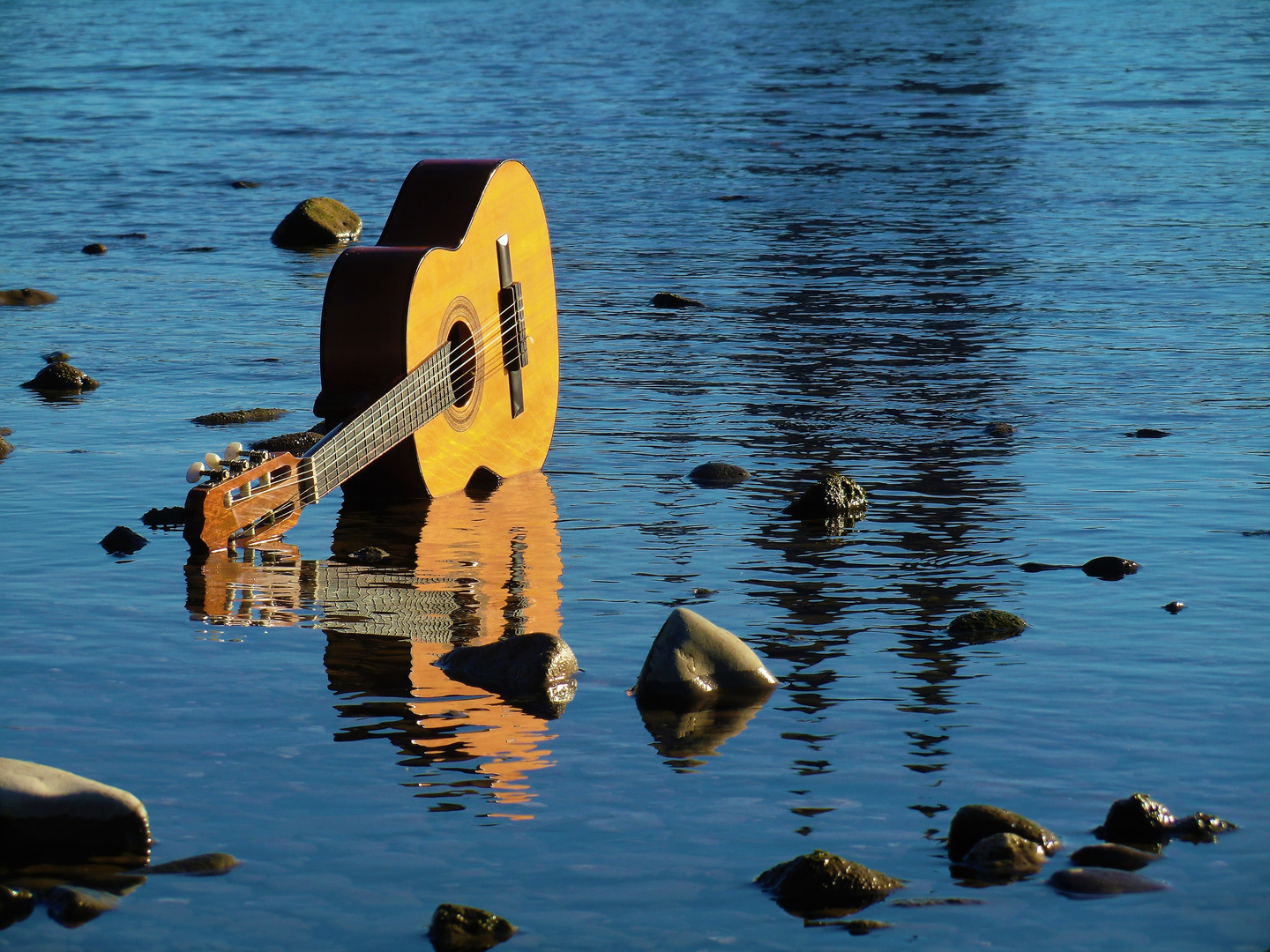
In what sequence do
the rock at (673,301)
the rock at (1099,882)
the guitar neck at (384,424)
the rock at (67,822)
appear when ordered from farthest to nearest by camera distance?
the rock at (673,301) < the guitar neck at (384,424) < the rock at (67,822) < the rock at (1099,882)

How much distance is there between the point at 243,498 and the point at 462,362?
1.64m

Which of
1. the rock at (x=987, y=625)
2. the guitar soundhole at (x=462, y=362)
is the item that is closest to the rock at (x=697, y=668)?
the rock at (x=987, y=625)

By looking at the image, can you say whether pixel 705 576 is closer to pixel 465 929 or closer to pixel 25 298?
pixel 465 929

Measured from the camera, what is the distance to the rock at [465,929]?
4.00m

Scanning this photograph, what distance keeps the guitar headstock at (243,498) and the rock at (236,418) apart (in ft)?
8.27

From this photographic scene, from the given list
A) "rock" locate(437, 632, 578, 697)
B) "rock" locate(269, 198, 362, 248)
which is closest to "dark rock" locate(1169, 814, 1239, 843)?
"rock" locate(437, 632, 578, 697)

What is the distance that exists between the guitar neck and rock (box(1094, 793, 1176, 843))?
148 inches

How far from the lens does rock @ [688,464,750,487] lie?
8.44m

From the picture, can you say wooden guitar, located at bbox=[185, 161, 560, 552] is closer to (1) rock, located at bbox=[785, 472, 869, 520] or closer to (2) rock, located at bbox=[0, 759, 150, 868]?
(1) rock, located at bbox=[785, 472, 869, 520]

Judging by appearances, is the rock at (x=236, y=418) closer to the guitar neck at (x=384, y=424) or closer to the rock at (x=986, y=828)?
the guitar neck at (x=384, y=424)

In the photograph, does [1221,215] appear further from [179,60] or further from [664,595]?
[179,60]

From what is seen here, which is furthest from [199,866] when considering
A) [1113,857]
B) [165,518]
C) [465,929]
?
[165,518]

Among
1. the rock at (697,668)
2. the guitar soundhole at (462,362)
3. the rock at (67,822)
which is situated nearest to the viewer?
the rock at (67,822)

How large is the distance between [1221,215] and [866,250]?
4.18 m
